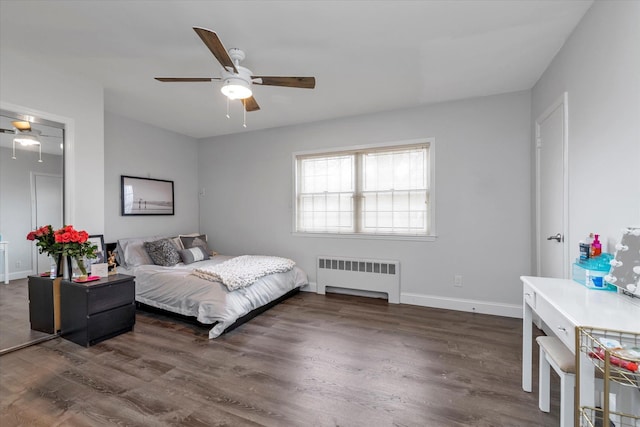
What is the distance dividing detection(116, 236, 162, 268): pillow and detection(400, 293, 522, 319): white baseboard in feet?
11.6

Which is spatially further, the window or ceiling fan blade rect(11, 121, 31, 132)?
the window

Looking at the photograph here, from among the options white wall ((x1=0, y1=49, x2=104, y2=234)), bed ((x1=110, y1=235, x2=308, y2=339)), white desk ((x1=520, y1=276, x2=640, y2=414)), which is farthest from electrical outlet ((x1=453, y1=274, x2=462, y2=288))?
white wall ((x1=0, y1=49, x2=104, y2=234))

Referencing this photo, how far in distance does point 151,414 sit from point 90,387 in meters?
0.65

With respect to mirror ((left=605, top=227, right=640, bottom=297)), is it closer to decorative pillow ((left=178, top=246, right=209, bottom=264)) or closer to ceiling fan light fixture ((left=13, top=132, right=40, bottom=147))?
decorative pillow ((left=178, top=246, right=209, bottom=264))

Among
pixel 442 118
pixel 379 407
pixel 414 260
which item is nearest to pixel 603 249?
pixel 379 407

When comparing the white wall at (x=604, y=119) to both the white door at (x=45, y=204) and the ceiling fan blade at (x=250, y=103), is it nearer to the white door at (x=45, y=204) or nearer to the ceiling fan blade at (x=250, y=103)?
the ceiling fan blade at (x=250, y=103)

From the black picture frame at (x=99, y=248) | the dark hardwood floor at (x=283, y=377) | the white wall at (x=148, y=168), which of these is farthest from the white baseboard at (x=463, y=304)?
the white wall at (x=148, y=168)

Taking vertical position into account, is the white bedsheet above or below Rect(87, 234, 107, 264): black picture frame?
below

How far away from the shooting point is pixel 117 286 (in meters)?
2.80

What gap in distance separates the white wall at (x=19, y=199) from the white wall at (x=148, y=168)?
107cm

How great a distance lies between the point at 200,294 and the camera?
118 inches

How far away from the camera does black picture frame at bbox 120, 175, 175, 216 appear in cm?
408

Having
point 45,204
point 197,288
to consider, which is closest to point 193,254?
point 197,288

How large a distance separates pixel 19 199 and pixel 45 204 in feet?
0.59
